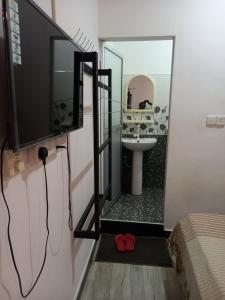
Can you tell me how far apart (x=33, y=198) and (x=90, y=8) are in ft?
5.69

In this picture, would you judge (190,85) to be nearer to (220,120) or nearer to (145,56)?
(220,120)

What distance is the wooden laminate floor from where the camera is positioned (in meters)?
1.90

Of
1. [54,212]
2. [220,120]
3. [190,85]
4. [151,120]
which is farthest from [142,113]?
[54,212]

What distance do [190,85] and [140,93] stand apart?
1.17m

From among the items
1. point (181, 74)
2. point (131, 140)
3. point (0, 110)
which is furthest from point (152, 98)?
point (0, 110)

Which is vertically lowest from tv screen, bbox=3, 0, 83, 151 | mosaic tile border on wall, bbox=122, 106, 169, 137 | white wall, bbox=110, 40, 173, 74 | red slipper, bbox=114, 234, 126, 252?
red slipper, bbox=114, 234, 126, 252

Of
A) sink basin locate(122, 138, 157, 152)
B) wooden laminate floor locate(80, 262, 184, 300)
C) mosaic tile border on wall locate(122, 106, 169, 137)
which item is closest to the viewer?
wooden laminate floor locate(80, 262, 184, 300)

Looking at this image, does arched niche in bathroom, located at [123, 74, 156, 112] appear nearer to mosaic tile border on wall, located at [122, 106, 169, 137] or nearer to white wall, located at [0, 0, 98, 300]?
mosaic tile border on wall, located at [122, 106, 169, 137]

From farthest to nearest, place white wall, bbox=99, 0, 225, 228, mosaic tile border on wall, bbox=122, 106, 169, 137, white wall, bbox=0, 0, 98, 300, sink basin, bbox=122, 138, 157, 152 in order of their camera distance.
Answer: mosaic tile border on wall, bbox=122, 106, 169, 137 → sink basin, bbox=122, 138, 157, 152 → white wall, bbox=99, 0, 225, 228 → white wall, bbox=0, 0, 98, 300

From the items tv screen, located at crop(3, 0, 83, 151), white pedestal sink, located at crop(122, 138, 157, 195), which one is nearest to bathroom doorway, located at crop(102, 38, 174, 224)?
white pedestal sink, located at crop(122, 138, 157, 195)

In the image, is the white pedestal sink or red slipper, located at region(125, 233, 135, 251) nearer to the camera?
red slipper, located at region(125, 233, 135, 251)

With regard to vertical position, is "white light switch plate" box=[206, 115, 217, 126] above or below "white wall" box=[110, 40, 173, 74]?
below

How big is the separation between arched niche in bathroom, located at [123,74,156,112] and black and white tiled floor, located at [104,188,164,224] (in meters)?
1.29

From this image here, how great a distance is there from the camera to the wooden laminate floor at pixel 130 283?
6.24ft
